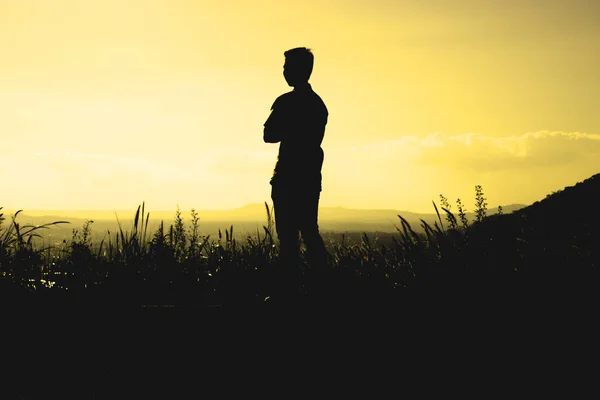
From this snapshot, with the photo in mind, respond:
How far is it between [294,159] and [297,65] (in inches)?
37.3

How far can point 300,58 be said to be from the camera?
5.06 m

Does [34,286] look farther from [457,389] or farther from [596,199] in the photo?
[596,199]

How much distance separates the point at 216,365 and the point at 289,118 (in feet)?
8.26

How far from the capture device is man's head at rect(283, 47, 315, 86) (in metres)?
5.07

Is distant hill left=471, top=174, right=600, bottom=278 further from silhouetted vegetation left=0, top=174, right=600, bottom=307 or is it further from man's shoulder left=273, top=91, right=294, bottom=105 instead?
man's shoulder left=273, top=91, right=294, bottom=105

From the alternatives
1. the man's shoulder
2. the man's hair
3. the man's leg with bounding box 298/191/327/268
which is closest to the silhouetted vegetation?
the man's leg with bounding box 298/191/327/268

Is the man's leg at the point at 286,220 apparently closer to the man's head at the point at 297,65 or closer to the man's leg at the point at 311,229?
the man's leg at the point at 311,229

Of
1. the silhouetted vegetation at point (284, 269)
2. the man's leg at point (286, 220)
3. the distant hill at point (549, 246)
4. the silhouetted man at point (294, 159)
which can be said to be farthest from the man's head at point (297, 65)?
the distant hill at point (549, 246)

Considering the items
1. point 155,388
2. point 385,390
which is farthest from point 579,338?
point 155,388

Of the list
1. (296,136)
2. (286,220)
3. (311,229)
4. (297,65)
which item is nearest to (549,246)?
(311,229)

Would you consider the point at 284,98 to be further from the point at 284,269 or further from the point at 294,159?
the point at 284,269

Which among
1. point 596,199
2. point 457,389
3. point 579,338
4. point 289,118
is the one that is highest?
point 289,118

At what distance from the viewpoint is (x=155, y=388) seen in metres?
3.29

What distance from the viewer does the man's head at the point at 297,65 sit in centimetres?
507
